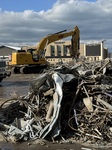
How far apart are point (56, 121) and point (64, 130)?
1.29ft

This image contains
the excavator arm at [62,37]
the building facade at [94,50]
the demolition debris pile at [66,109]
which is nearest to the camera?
the demolition debris pile at [66,109]

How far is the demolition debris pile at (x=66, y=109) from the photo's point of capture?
9359mm

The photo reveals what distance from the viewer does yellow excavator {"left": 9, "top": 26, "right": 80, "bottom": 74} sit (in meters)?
36.9

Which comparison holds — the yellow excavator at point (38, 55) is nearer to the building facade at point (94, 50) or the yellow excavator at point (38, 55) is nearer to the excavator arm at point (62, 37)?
the excavator arm at point (62, 37)

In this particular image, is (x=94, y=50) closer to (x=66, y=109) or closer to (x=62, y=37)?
(x=62, y=37)

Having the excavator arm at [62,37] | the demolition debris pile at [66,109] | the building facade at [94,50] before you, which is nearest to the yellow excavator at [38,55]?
the excavator arm at [62,37]

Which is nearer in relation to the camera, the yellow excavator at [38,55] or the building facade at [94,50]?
the yellow excavator at [38,55]

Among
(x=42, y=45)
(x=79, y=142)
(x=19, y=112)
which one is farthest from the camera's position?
(x=42, y=45)

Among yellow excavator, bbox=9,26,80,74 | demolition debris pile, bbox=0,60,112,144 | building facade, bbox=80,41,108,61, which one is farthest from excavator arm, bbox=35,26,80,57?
building facade, bbox=80,41,108,61

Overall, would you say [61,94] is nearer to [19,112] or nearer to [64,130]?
[64,130]

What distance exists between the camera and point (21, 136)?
943 cm

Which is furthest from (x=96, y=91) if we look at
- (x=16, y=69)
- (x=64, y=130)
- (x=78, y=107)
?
(x=16, y=69)

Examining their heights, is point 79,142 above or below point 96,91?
below

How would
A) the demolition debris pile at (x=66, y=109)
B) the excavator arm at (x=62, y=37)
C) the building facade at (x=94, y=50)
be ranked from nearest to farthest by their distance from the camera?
the demolition debris pile at (x=66, y=109), the excavator arm at (x=62, y=37), the building facade at (x=94, y=50)
